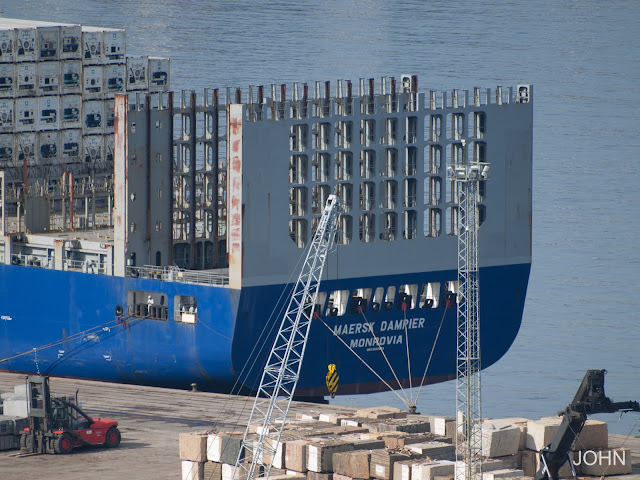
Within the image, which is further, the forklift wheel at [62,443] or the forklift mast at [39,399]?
the forklift wheel at [62,443]

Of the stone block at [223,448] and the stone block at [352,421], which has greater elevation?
the stone block at [352,421]

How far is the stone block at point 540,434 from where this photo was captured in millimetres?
46719

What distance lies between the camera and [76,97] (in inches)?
2886

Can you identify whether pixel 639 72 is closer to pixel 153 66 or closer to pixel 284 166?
pixel 153 66

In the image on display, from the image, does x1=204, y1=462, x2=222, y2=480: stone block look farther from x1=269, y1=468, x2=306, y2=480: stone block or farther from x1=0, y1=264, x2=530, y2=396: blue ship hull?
x1=0, y1=264, x2=530, y2=396: blue ship hull

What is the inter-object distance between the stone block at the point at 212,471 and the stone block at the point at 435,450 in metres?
5.07

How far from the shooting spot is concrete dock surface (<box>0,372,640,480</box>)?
157ft

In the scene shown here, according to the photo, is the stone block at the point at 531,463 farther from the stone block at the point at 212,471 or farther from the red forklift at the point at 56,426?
the red forklift at the point at 56,426

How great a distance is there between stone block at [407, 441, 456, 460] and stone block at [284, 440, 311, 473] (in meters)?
2.77

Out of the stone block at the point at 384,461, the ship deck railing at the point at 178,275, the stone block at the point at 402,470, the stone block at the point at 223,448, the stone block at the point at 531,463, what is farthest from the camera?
the ship deck railing at the point at 178,275

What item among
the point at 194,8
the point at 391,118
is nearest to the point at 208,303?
the point at 391,118

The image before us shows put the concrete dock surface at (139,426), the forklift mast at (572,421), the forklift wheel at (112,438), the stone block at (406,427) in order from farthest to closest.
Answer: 1. the forklift wheel at (112,438)
2. the stone block at (406,427)
3. the concrete dock surface at (139,426)
4. the forklift mast at (572,421)

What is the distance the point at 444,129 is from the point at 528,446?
2057 centimetres

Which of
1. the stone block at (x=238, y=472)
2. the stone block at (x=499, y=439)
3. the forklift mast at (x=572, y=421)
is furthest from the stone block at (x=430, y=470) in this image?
the stone block at (x=238, y=472)
